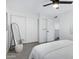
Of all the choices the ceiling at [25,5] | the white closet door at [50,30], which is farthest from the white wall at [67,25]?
the white closet door at [50,30]

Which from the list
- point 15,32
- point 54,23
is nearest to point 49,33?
point 54,23

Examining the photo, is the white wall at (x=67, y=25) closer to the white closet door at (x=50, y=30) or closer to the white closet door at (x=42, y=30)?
the white closet door at (x=50, y=30)

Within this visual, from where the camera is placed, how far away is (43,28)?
214 inches

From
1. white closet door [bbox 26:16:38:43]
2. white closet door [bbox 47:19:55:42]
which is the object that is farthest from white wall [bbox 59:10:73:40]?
white closet door [bbox 26:16:38:43]

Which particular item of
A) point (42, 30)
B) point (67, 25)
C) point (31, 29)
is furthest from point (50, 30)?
point (31, 29)

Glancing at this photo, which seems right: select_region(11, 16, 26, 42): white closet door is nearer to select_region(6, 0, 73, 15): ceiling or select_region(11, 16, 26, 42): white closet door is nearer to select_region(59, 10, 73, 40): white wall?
select_region(6, 0, 73, 15): ceiling

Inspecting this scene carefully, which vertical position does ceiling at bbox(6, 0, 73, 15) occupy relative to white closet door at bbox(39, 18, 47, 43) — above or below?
above

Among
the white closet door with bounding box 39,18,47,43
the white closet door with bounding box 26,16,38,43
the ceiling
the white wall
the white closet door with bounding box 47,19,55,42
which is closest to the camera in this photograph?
the ceiling

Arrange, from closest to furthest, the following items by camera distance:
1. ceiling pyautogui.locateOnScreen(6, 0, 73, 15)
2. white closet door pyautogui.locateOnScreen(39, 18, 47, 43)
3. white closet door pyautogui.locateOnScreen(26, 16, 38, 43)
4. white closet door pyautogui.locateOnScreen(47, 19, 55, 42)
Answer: ceiling pyautogui.locateOnScreen(6, 0, 73, 15), white closet door pyautogui.locateOnScreen(26, 16, 38, 43), white closet door pyautogui.locateOnScreen(39, 18, 47, 43), white closet door pyautogui.locateOnScreen(47, 19, 55, 42)

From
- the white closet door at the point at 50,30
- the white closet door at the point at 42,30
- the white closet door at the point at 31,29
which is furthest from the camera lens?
the white closet door at the point at 50,30

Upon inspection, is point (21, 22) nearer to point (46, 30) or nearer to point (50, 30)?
point (46, 30)

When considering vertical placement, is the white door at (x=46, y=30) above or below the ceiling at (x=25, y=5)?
below

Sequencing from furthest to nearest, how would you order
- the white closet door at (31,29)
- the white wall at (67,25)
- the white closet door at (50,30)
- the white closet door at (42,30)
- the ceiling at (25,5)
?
the white closet door at (50,30) → the white closet door at (42,30) → the white closet door at (31,29) → the white wall at (67,25) → the ceiling at (25,5)
